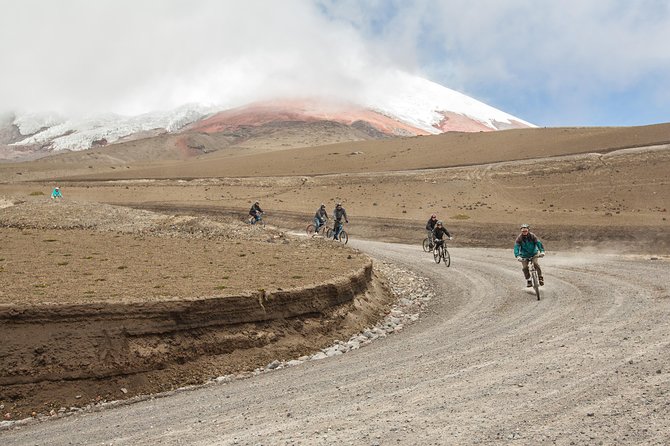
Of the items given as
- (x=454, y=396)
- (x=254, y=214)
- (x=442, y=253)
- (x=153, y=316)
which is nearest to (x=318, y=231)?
(x=254, y=214)

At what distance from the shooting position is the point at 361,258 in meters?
21.4

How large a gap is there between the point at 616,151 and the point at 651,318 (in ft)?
199

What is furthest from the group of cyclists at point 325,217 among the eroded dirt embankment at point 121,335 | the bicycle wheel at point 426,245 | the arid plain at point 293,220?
the eroded dirt embankment at point 121,335

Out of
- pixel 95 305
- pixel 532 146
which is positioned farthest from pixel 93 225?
pixel 532 146

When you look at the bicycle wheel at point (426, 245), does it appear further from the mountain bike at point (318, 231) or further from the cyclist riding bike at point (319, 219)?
the mountain bike at point (318, 231)

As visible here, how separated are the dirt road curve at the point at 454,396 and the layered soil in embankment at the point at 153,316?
3.04 ft

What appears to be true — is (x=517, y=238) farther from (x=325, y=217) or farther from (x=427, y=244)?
(x=325, y=217)

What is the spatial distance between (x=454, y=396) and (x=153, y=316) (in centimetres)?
640

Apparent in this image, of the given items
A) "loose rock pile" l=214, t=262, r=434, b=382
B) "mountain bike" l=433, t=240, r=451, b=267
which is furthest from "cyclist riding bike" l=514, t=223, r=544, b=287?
"mountain bike" l=433, t=240, r=451, b=267

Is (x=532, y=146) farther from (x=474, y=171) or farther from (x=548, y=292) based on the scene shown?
(x=548, y=292)

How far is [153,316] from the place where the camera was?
11.3m

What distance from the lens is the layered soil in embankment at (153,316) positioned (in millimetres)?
9992

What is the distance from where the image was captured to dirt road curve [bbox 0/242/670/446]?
6930 millimetres

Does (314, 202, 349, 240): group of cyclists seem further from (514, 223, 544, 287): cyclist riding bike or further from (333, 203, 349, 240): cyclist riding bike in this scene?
(514, 223, 544, 287): cyclist riding bike
